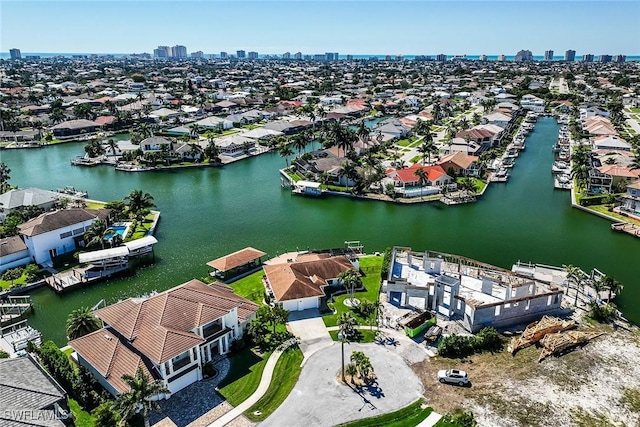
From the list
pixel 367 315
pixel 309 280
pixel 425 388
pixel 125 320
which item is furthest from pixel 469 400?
pixel 125 320

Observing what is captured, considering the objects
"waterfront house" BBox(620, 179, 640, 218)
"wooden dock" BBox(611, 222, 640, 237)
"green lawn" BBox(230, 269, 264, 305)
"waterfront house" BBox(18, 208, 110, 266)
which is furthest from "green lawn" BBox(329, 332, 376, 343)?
"waterfront house" BBox(620, 179, 640, 218)

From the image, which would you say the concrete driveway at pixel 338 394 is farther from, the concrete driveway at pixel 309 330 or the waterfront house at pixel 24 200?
the waterfront house at pixel 24 200

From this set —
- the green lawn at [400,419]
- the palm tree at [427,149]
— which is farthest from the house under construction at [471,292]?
the palm tree at [427,149]

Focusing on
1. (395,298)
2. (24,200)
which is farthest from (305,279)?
(24,200)

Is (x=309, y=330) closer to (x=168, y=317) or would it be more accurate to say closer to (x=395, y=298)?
(x=395, y=298)

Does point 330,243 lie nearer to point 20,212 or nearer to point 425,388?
point 425,388

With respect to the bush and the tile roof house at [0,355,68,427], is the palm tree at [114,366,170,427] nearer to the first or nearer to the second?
the tile roof house at [0,355,68,427]
